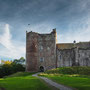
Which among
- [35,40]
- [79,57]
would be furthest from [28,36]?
[79,57]

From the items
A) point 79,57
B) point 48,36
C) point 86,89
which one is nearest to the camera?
point 86,89

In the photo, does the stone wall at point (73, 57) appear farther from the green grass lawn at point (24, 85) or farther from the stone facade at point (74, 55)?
the green grass lawn at point (24, 85)

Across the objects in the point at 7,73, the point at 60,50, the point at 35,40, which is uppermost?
the point at 35,40

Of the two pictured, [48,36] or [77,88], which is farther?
[48,36]

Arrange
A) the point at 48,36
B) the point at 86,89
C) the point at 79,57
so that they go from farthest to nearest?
the point at 48,36, the point at 79,57, the point at 86,89

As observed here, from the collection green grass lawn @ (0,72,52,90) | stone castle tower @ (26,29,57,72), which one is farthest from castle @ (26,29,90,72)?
A: green grass lawn @ (0,72,52,90)

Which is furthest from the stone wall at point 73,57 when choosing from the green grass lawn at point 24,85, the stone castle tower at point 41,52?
the green grass lawn at point 24,85

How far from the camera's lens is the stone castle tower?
52.4 metres

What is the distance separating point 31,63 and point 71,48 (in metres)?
15.1

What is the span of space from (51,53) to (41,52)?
3644mm

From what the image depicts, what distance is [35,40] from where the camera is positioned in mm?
54219

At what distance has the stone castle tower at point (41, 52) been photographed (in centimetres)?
5244

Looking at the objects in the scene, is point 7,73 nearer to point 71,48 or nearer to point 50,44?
point 50,44

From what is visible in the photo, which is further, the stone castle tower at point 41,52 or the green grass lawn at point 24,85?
the stone castle tower at point 41,52
